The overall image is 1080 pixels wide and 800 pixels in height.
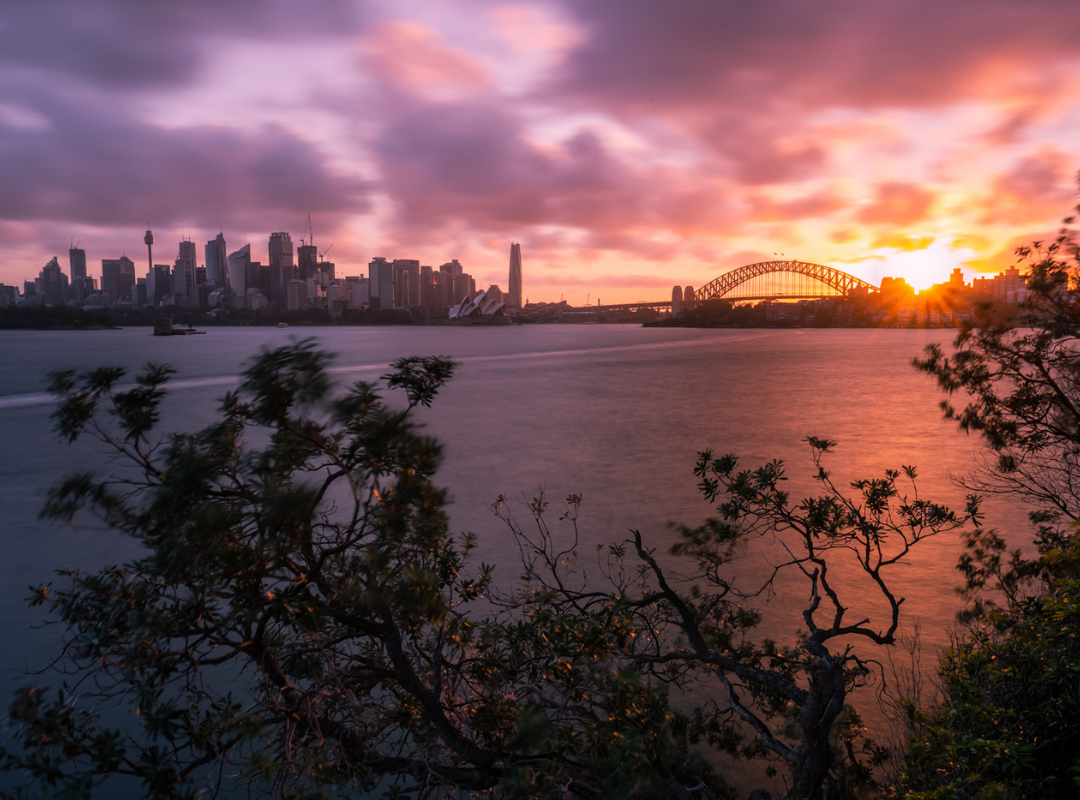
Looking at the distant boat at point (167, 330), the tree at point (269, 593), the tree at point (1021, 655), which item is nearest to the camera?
the tree at point (269, 593)

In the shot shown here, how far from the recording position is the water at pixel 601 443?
11.4 meters

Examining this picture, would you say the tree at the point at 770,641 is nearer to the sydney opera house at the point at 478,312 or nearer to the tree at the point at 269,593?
the tree at the point at 269,593

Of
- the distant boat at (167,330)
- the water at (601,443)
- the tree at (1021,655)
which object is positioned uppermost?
the distant boat at (167,330)

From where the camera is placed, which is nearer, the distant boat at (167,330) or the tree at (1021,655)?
the tree at (1021,655)

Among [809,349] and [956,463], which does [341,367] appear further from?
[809,349]

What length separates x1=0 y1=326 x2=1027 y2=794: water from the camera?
1144 centimetres

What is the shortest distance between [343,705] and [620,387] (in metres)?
36.6

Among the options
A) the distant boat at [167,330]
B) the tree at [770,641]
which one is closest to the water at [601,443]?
the tree at [770,641]

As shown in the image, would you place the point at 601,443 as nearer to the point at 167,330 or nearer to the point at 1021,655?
the point at 1021,655

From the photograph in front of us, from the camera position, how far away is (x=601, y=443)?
934 inches

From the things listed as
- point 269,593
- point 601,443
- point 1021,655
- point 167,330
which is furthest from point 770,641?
point 167,330

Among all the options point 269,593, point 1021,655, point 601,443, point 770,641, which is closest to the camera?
point 269,593

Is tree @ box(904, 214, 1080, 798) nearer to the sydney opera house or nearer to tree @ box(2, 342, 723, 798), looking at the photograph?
tree @ box(2, 342, 723, 798)

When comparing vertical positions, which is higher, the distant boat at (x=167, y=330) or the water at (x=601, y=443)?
the distant boat at (x=167, y=330)
